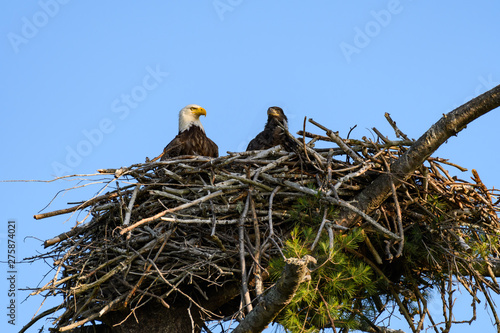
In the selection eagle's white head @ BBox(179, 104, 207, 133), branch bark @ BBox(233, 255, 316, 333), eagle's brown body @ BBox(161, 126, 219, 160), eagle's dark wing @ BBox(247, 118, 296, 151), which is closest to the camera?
branch bark @ BBox(233, 255, 316, 333)

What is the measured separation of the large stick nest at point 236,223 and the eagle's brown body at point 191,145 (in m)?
1.50

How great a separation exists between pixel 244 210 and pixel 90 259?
53.3 inches

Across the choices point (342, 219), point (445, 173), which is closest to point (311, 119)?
point (342, 219)

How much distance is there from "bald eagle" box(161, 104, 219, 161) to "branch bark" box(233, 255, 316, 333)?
10.2 ft

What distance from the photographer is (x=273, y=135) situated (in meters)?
6.21

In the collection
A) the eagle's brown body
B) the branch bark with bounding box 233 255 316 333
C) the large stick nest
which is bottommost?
the branch bark with bounding box 233 255 316 333

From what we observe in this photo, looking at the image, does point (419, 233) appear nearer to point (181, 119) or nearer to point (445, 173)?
point (445, 173)

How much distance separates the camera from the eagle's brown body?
6.84 meters

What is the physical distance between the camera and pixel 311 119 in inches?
196

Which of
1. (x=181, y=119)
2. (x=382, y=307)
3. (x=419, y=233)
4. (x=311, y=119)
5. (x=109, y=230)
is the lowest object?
(x=382, y=307)

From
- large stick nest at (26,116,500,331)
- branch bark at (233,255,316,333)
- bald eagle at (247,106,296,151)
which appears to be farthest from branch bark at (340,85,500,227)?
bald eagle at (247,106,296,151)

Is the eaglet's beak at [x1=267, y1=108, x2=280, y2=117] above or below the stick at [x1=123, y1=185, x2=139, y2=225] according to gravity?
above

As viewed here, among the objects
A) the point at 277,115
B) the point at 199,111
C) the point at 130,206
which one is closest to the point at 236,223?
the point at 130,206

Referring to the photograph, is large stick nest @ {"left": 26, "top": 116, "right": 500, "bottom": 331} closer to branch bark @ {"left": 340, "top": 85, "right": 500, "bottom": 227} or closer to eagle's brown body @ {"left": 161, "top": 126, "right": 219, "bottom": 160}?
branch bark @ {"left": 340, "top": 85, "right": 500, "bottom": 227}
